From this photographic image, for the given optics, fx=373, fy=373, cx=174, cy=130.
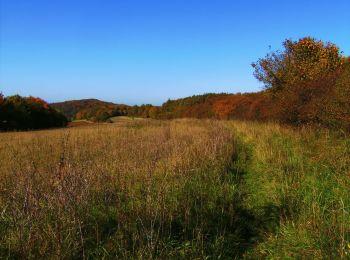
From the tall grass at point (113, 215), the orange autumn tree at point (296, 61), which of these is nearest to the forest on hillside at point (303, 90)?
the orange autumn tree at point (296, 61)

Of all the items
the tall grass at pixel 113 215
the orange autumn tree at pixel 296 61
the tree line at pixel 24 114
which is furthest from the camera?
the tree line at pixel 24 114

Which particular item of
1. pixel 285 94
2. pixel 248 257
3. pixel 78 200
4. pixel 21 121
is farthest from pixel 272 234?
pixel 21 121

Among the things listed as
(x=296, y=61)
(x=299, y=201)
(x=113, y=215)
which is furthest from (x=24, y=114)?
(x=299, y=201)

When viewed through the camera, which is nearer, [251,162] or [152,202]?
[152,202]

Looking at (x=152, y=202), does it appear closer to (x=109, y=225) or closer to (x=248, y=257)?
(x=109, y=225)

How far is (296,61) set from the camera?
86.7 feet

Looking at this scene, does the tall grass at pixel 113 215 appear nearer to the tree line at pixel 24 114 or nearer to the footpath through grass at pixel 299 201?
the footpath through grass at pixel 299 201

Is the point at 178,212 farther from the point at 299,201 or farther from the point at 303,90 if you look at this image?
the point at 303,90

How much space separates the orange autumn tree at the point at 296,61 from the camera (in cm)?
2553

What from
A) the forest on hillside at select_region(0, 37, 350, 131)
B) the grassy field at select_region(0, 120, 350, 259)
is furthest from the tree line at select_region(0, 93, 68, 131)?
the grassy field at select_region(0, 120, 350, 259)

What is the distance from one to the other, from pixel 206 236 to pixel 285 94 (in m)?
17.2

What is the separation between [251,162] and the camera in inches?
401

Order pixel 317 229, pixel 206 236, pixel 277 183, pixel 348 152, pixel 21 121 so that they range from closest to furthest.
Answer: pixel 317 229, pixel 206 236, pixel 277 183, pixel 348 152, pixel 21 121

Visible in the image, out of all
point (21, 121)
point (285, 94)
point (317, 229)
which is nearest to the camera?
point (317, 229)
